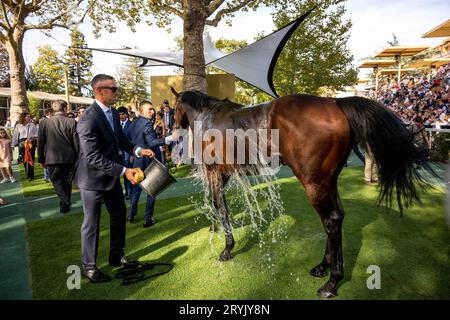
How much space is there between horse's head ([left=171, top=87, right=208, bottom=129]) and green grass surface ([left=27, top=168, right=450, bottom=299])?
1.82 meters

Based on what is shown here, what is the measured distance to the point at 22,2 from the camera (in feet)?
42.5

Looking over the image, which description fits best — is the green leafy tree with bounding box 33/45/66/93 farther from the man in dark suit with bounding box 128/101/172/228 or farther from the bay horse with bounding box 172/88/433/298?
the bay horse with bounding box 172/88/433/298

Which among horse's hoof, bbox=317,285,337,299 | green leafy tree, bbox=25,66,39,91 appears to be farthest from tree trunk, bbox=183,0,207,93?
green leafy tree, bbox=25,66,39,91

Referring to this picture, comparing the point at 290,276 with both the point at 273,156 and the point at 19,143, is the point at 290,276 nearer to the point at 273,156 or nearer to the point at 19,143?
the point at 273,156

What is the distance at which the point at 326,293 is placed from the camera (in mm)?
2750

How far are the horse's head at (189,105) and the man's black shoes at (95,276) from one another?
222 centimetres

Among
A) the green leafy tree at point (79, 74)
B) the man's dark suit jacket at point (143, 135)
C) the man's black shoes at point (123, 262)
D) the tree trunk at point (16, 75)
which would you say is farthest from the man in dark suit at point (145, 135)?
the green leafy tree at point (79, 74)

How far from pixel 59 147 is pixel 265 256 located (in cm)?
460

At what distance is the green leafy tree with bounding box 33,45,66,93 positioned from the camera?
1564 inches

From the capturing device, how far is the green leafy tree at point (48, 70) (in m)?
39.7

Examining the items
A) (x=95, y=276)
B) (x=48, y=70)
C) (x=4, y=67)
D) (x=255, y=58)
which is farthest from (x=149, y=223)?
(x=4, y=67)

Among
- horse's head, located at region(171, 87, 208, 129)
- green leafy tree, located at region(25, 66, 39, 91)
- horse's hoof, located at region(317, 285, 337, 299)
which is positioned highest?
green leafy tree, located at region(25, 66, 39, 91)
